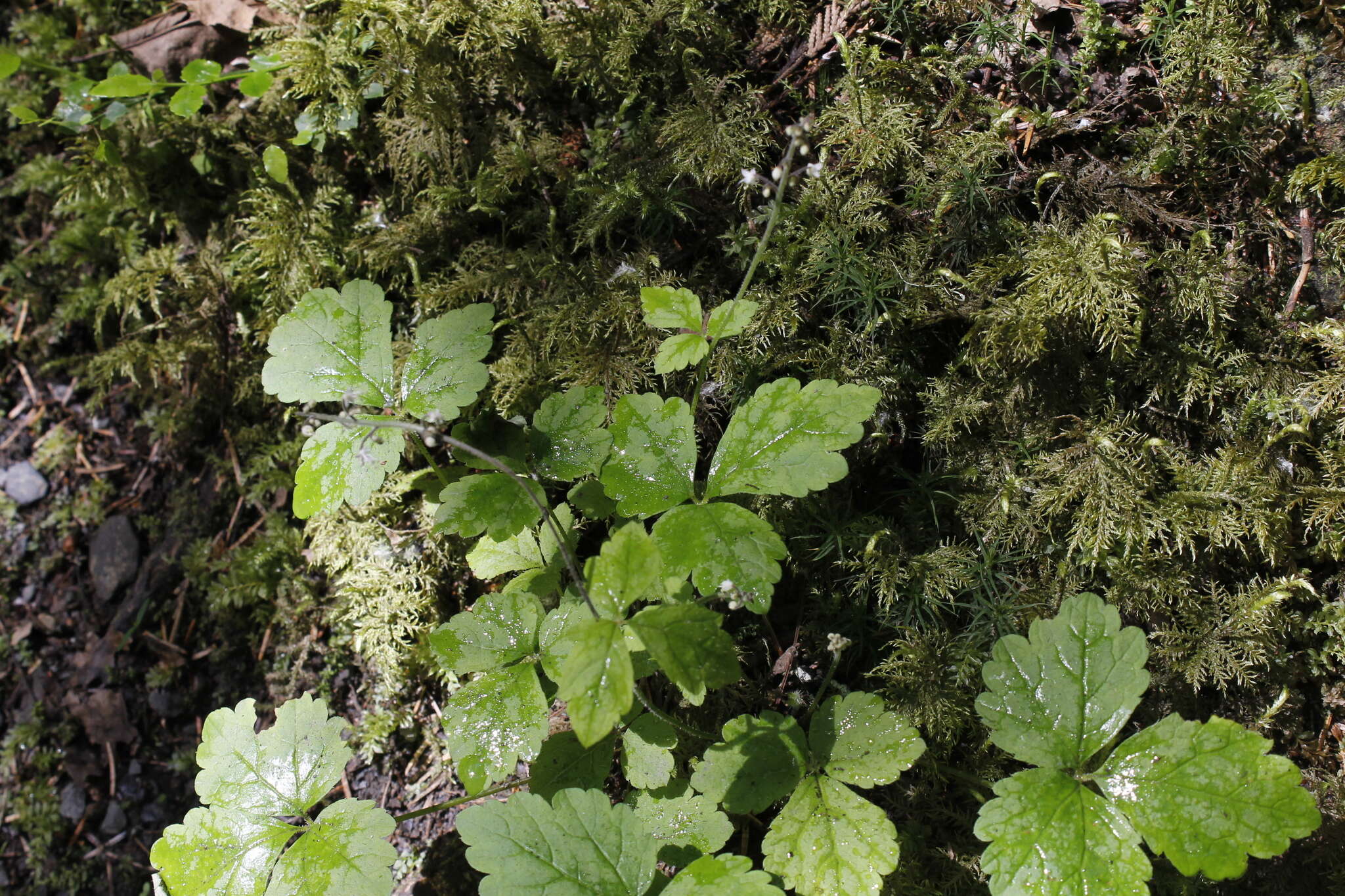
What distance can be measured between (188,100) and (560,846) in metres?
3.15

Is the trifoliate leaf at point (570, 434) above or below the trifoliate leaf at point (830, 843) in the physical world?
above

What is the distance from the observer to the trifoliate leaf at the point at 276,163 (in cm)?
312

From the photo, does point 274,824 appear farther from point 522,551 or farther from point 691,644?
point 691,644

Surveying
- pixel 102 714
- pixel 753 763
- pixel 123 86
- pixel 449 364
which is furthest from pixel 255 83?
pixel 753 763

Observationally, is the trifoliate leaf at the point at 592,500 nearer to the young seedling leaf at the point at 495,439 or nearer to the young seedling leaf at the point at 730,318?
the young seedling leaf at the point at 495,439

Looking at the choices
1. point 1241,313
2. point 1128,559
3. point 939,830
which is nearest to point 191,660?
point 939,830

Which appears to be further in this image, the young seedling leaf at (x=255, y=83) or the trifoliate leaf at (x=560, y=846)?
the young seedling leaf at (x=255, y=83)

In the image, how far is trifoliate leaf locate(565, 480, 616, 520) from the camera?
2.42 meters

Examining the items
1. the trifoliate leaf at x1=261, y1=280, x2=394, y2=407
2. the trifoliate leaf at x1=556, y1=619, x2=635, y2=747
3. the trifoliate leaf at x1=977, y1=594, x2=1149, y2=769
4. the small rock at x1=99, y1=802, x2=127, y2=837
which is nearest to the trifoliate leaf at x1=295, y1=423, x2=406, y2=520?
the trifoliate leaf at x1=261, y1=280, x2=394, y2=407

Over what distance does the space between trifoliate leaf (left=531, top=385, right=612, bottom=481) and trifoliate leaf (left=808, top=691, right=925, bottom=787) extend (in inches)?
39.4

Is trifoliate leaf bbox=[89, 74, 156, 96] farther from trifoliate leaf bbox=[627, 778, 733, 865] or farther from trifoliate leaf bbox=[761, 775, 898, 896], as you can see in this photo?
trifoliate leaf bbox=[761, 775, 898, 896]

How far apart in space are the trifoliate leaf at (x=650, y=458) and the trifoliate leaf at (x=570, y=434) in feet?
0.38

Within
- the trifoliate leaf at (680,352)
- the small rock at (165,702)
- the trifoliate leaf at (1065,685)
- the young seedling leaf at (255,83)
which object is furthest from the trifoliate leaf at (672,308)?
the small rock at (165,702)

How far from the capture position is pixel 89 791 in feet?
11.8
